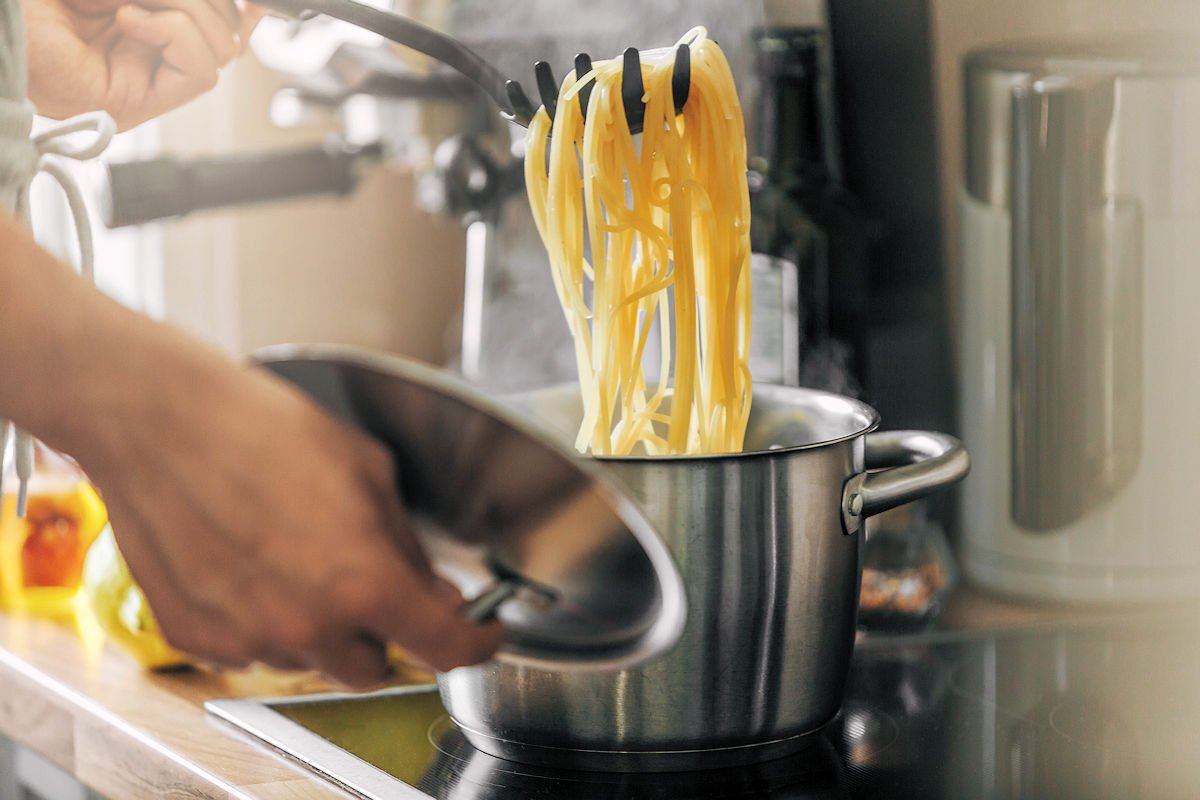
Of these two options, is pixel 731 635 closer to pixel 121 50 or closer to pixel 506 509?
pixel 506 509

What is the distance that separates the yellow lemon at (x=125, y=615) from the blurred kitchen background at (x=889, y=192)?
0.22 meters

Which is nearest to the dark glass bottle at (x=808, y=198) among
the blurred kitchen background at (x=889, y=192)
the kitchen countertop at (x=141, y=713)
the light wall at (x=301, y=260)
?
the blurred kitchen background at (x=889, y=192)

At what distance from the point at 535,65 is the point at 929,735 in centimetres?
37

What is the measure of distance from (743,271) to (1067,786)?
272mm

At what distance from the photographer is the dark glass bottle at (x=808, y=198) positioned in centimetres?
95

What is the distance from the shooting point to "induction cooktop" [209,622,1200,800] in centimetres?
62

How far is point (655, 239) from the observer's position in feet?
2.11

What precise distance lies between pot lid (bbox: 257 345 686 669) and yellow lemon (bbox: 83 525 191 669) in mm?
401

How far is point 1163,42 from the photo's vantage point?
853 millimetres

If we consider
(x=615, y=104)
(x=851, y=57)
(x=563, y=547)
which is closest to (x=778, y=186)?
(x=851, y=57)

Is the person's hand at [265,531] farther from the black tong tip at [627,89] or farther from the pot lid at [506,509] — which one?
the black tong tip at [627,89]

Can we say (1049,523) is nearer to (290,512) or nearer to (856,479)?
(856,479)

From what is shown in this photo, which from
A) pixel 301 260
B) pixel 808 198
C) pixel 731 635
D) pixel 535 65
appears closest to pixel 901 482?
pixel 731 635

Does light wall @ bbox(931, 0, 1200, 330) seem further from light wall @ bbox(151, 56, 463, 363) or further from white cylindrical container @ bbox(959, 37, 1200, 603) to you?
light wall @ bbox(151, 56, 463, 363)
